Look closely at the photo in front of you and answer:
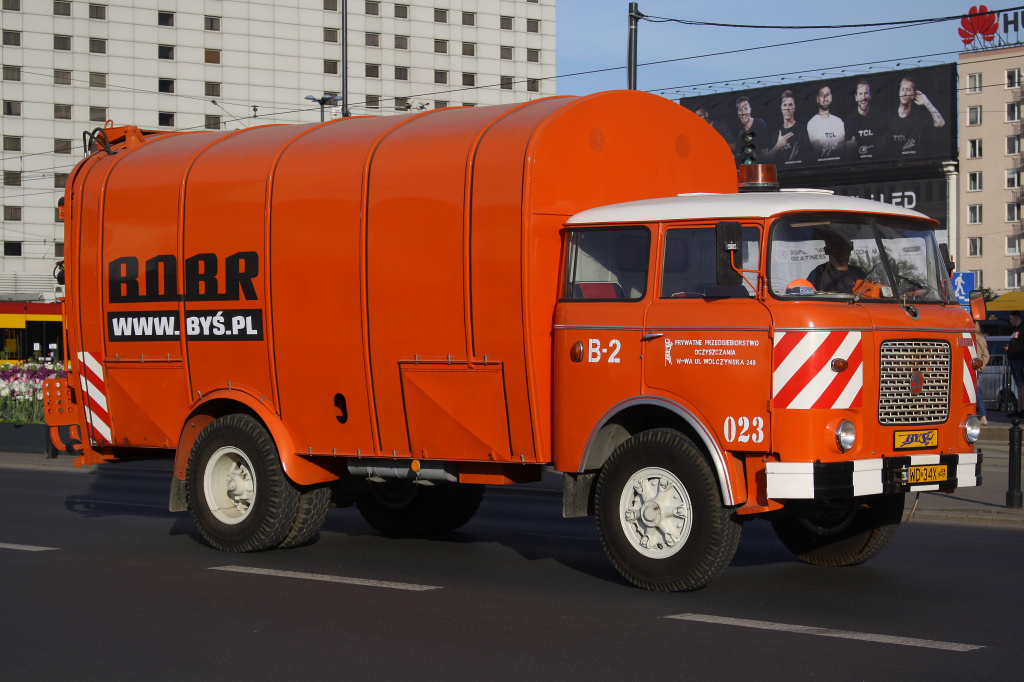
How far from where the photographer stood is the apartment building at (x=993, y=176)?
101 metres

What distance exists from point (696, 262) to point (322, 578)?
3.58 metres

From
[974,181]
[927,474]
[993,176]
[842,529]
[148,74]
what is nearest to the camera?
[927,474]

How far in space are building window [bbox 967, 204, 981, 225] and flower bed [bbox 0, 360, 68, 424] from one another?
8985 cm

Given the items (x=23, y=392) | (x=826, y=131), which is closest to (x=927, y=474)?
(x=23, y=392)

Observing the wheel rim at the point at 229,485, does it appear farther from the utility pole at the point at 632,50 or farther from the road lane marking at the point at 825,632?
the utility pole at the point at 632,50

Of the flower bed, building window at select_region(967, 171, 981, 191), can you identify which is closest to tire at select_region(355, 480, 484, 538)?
the flower bed

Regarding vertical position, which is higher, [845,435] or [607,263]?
[607,263]

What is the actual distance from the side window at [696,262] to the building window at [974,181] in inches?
3974

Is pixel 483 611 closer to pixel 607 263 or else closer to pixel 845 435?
pixel 845 435

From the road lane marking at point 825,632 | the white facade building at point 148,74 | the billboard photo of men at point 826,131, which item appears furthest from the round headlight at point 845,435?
the white facade building at point 148,74

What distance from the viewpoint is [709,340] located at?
8656mm

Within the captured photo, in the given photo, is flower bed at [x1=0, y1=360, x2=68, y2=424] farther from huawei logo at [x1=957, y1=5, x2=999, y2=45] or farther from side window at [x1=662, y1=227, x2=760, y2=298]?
huawei logo at [x1=957, y1=5, x2=999, y2=45]

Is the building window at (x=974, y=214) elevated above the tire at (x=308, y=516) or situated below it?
above

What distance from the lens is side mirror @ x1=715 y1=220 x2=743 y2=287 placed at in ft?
28.0
